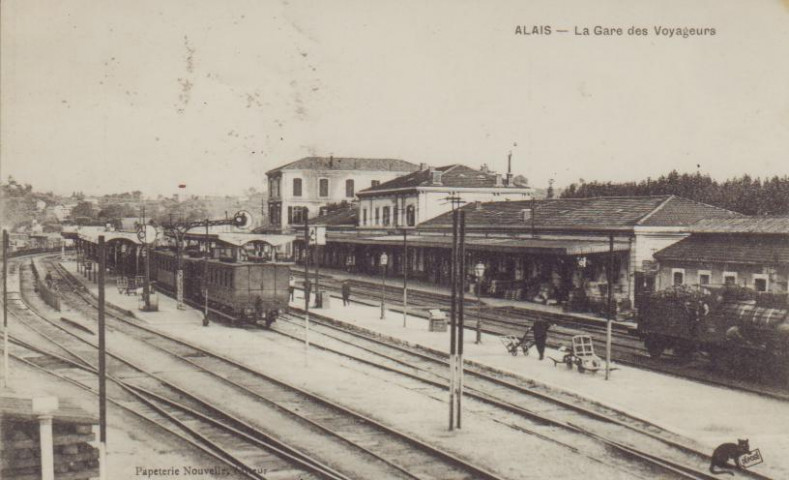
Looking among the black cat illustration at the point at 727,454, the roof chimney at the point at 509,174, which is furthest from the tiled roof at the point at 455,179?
the black cat illustration at the point at 727,454

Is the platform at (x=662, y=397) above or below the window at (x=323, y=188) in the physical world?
below

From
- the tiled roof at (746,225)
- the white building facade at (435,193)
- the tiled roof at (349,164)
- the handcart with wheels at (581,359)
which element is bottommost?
the handcart with wheels at (581,359)

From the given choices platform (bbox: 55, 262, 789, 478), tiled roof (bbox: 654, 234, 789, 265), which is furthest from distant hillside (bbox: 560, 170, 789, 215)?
platform (bbox: 55, 262, 789, 478)

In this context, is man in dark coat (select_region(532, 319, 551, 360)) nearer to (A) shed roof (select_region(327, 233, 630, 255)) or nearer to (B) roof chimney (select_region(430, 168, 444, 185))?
(A) shed roof (select_region(327, 233, 630, 255))

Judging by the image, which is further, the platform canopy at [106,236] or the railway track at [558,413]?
the platform canopy at [106,236]

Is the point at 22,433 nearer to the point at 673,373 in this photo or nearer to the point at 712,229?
the point at 673,373

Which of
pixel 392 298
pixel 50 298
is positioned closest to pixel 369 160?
pixel 392 298

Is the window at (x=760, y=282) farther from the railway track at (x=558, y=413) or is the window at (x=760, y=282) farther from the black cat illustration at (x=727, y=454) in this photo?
the black cat illustration at (x=727, y=454)
